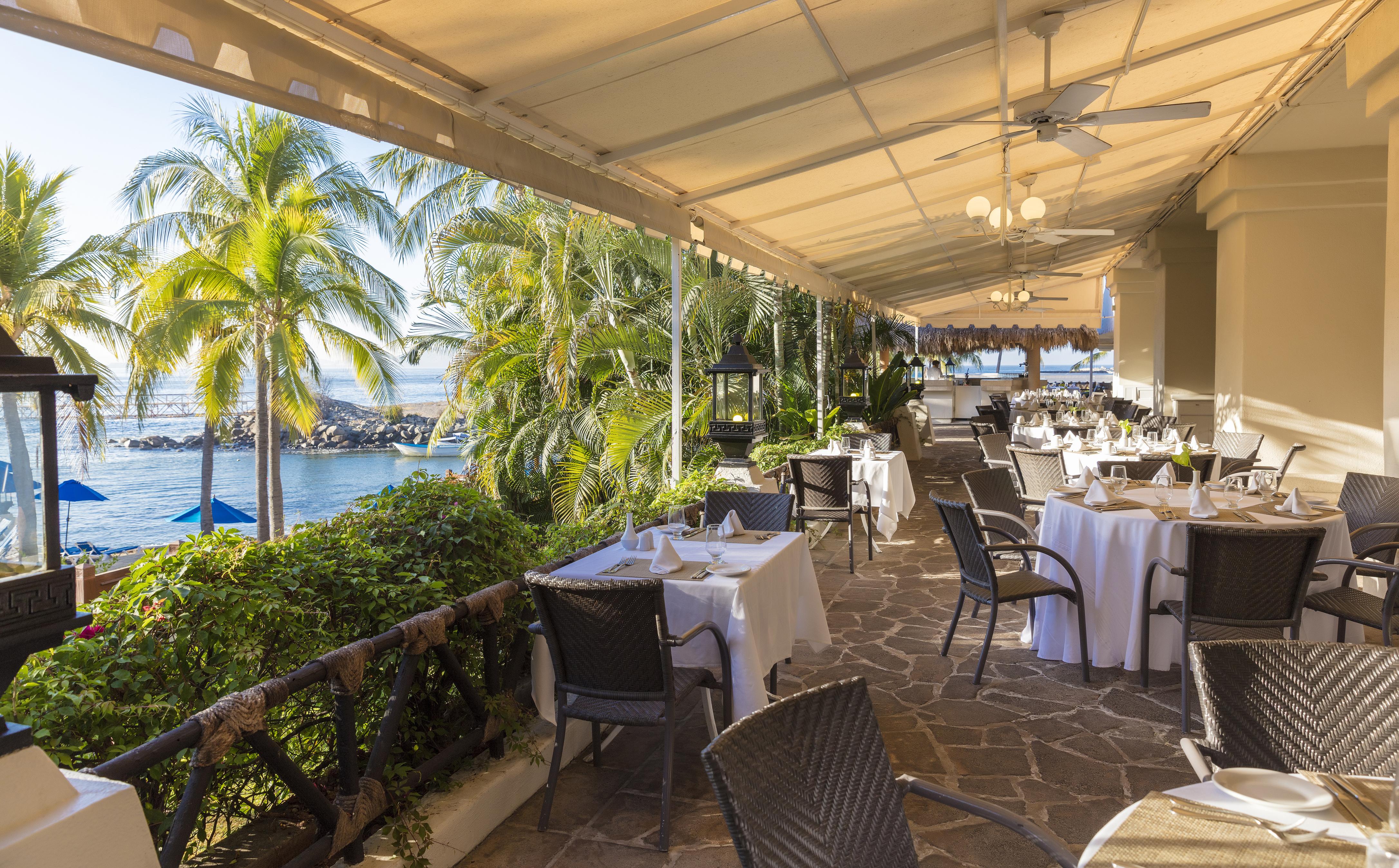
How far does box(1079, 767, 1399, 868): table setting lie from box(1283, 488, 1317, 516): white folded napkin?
3.32 m

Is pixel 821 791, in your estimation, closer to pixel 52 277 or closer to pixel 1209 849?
pixel 1209 849

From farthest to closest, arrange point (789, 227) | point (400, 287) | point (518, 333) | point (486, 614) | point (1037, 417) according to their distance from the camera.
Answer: point (400, 287) → point (518, 333) → point (1037, 417) → point (789, 227) → point (486, 614)

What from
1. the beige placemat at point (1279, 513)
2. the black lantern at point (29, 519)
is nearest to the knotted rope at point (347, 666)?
the black lantern at point (29, 519)

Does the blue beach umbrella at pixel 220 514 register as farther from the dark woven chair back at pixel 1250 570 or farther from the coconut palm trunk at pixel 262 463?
the dark woven chair back at pixel 1250 570

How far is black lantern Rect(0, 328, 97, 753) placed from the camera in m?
1.39

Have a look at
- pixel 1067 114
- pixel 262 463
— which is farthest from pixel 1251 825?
pixel 262 463

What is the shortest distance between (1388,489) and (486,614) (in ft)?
16.9

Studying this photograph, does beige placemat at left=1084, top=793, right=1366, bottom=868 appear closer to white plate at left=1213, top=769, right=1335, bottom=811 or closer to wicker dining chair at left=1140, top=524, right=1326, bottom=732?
white plate at left=1213, top=769, right=1335, bottom=811

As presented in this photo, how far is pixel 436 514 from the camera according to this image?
367 centimetres

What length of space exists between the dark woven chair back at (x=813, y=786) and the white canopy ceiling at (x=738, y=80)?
2.27 m

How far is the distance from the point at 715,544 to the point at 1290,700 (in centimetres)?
213

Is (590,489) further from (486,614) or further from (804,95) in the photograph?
(486,614)

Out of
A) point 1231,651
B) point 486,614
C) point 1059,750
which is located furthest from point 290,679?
point 1059,750

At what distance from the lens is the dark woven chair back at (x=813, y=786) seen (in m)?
1.63
